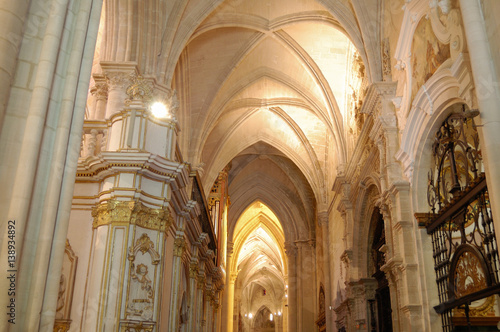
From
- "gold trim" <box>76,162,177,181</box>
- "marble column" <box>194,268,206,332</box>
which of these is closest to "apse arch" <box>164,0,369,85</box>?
"gold trim" <box>76,162,177,181</box>

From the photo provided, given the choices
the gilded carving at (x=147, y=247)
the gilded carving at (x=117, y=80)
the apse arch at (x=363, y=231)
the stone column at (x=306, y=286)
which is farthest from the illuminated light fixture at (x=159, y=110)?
the stone column at (x=306, y=286)

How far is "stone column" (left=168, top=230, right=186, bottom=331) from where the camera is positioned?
9.82 meters

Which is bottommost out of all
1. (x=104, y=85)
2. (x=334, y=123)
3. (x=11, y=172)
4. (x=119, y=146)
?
(x=11, y=172)

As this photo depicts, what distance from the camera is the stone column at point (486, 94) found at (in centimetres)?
468

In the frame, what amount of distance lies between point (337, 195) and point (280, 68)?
4.42 meters

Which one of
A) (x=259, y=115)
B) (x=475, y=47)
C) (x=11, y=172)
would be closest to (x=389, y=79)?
(x=475, y=47)

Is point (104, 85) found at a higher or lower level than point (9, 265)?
higher

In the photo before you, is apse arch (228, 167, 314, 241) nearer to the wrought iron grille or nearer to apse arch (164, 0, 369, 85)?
apse arch (164, 0, 369, 85)

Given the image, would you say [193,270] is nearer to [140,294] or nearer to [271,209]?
[140,294]

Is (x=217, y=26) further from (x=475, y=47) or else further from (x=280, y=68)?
(x=475, y=47)

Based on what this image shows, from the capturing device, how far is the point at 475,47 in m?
5.05

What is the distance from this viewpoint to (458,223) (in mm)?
7105

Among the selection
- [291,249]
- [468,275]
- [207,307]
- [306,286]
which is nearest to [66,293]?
[468,275]

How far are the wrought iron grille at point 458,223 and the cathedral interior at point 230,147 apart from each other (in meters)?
0.03
